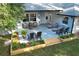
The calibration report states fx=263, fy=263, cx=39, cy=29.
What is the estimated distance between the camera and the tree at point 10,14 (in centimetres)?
355

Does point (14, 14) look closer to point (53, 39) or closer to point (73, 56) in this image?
point (53, 39)

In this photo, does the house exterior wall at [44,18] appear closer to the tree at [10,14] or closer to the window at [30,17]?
the window at [30,17]

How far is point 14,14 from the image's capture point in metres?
3.58

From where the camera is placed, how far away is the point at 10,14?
3576 millimetres

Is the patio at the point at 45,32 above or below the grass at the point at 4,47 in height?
above

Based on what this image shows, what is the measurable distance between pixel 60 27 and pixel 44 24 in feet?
0.73

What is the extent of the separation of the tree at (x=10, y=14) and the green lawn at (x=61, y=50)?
0.45 metres

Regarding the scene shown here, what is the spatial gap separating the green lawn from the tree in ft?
1.49

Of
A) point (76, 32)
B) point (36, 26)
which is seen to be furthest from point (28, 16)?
point (76, 32)

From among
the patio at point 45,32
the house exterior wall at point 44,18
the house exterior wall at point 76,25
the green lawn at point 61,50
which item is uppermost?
the house exterior wall at point 44,18

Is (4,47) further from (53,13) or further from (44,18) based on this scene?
(53,13)

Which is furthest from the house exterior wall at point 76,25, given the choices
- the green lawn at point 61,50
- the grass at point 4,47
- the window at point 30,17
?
the grass at point 4,47

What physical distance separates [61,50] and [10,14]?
0.85m

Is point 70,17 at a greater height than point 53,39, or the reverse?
point 70,17
